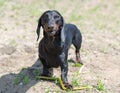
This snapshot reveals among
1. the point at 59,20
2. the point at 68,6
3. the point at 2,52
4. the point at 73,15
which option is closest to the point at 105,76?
the point at 59,20

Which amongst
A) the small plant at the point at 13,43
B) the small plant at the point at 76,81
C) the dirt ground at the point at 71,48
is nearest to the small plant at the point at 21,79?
the dirt ground at the point at 71,48

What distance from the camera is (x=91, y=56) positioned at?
7930 mm

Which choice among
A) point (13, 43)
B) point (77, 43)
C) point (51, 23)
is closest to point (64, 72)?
point (51, 23)

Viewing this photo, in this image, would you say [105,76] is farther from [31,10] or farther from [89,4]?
[89,4]

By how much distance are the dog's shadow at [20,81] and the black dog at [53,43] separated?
0.91 feet

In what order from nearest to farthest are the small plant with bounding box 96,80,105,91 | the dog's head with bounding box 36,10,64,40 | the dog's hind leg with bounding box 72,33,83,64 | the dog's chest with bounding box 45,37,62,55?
the dog's head with bounding box 36,10,64,40
the dog's chest with bounding box 45,37,62,55
the small plant with bounding box 96,80,105,91
the dog's hind leg with bounding box 72,33,83,64

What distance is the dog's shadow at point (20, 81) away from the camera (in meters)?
6.47

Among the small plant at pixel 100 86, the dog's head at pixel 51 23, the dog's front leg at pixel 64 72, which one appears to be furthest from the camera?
the small plant at pixel 100 86

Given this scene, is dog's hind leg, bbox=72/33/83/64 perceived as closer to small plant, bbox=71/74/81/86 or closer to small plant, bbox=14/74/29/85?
small plant, bbox=71/74/81/86

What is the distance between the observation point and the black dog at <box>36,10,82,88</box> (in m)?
5.87

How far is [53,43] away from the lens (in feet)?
20.2

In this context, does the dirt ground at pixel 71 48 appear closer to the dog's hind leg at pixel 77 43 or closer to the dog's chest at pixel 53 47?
the dog's hind leg at pixel 77 43

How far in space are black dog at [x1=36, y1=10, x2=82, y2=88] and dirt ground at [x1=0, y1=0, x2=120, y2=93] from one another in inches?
11.4

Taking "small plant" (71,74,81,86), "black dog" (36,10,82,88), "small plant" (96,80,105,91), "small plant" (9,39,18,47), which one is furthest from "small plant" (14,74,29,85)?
"small plant" (9,39,18,47)
